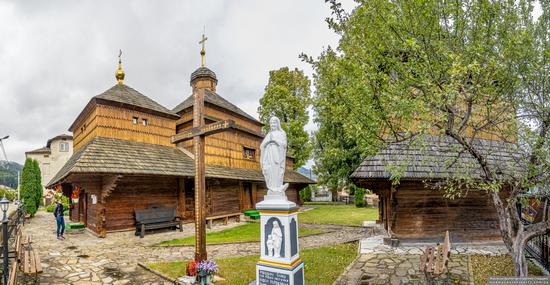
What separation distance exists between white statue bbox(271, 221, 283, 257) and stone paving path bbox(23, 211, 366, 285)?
2.75 meters

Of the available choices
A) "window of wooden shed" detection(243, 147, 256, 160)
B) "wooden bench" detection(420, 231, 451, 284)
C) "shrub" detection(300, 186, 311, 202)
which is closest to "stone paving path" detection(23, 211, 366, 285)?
"wooden bench" detection(420, 231, 451, 284)

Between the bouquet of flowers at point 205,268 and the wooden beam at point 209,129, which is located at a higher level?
the wooden beam at point 209,129

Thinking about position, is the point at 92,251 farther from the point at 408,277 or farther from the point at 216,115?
the point at 216,115

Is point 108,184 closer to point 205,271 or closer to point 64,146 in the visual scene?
point 205,271

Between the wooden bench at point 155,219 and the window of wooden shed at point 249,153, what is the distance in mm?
6988

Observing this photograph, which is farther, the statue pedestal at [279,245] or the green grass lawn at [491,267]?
the green grass lawn at [491,267]

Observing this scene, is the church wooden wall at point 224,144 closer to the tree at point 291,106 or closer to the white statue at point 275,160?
the tree at point 291,106

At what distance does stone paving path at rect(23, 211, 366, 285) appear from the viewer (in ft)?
22.7

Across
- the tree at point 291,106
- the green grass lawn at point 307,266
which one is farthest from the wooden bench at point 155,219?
the tree at point 291,106

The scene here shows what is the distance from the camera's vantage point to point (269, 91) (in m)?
27.8

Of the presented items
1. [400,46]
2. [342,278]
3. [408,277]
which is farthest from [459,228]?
[400,46]

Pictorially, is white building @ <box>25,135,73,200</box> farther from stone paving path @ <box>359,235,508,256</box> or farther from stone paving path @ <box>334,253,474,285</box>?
stone paving path @ <box>334,253,474,285</box>

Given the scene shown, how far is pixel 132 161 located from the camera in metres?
12.8

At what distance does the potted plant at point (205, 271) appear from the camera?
6.14m
